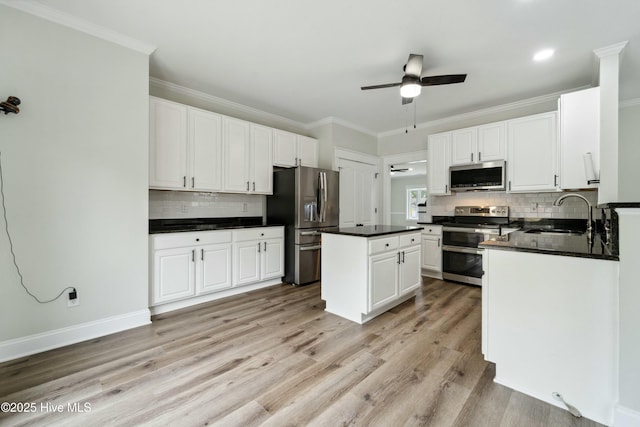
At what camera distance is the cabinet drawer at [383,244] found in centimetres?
273

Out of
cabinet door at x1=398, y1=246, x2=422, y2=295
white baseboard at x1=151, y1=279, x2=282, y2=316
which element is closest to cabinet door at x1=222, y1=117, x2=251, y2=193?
white baseboard at x1=151, y1=279, x2=282, y2=316

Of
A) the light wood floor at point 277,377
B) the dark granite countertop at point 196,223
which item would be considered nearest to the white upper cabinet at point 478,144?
the light wood floor at point 277,377

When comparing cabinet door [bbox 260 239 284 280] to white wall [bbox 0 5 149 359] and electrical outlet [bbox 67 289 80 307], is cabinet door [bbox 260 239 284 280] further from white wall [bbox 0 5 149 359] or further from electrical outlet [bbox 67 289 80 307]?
electrical outlet [bbox 67 289 80 307]

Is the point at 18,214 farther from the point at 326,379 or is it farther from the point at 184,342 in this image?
the point at 326,379

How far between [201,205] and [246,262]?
1.03 m

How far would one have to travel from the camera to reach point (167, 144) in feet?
10.4

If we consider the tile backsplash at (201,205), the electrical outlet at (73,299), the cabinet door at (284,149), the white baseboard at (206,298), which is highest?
the cabinet door at (284,149)

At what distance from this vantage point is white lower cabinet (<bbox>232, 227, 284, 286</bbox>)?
11.9 ft

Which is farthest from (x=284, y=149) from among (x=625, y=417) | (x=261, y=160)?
(x=625, y=417)

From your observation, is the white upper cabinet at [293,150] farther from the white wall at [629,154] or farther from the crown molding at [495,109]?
the white wall at [629,154]

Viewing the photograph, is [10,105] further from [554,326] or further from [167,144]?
[554,326]

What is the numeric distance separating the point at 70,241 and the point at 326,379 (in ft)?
7.78

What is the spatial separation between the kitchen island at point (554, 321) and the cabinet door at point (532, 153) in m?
2.29

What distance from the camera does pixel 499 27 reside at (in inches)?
93.1
